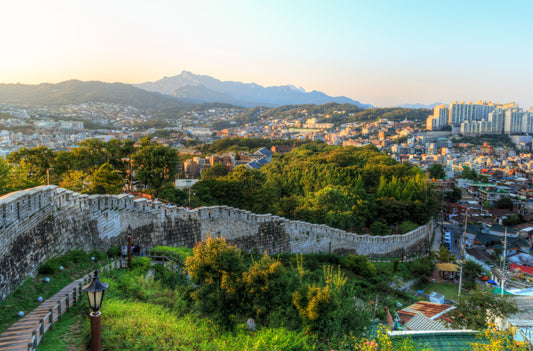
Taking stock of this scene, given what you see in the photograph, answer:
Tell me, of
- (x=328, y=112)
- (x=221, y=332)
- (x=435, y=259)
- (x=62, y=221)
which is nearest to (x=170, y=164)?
(x=62, y=221)

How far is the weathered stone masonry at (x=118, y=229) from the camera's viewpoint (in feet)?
26.4

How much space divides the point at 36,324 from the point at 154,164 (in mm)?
14181

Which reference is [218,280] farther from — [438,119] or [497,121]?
[438,119]

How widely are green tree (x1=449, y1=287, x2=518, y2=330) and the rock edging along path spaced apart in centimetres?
954

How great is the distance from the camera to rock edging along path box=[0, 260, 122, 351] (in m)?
5.53

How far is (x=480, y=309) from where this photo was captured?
10.6 m

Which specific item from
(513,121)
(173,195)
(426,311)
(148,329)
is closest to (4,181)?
(173,195)

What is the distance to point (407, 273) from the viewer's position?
21672 millimetres

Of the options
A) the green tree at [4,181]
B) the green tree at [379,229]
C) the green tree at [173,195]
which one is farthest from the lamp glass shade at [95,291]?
the green tree at [379,229]

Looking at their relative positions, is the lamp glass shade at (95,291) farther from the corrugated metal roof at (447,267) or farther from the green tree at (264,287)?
the corrugated metal roof at (447,267)

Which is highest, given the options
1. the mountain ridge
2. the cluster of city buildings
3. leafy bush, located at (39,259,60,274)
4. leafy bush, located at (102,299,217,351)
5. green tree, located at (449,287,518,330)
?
the mountain ridge

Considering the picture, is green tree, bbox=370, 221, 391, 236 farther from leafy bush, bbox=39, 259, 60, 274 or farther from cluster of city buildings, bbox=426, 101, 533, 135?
cluster of city buildings, bbox=426, 101, 533, 135

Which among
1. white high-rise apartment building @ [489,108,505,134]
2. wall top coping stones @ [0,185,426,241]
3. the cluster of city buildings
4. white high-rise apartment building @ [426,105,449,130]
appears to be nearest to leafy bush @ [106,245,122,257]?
→ wall top coping stones @ [0,185,426,241]

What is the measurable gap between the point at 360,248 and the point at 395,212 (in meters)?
6.96
